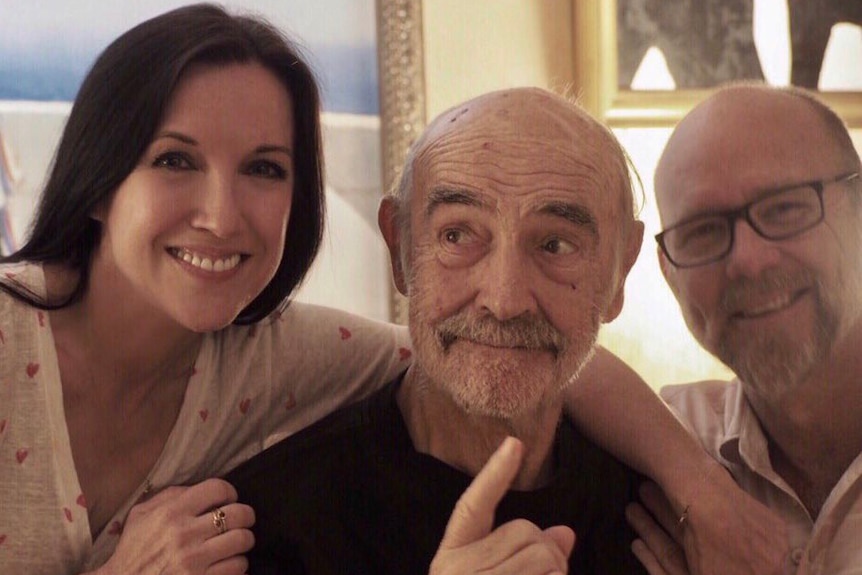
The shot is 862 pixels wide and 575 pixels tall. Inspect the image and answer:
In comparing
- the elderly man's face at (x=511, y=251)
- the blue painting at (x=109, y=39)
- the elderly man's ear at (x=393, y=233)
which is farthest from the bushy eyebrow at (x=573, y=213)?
the blue painting at (x=109, y=39)

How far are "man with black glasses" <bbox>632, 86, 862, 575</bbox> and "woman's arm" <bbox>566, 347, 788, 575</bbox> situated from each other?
0.16 meters

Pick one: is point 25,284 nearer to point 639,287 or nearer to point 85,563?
point 85,563

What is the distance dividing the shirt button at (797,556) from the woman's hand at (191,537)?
74cm

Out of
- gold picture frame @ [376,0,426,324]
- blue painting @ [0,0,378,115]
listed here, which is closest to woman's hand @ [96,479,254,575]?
blue painting @ [0,0,378,115]

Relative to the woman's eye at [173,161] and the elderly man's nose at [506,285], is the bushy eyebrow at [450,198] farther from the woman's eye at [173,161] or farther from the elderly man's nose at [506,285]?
the woman's eye at [173,161]

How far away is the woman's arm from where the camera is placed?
1279 mm

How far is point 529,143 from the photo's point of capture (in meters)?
1.21

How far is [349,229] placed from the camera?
2.61m

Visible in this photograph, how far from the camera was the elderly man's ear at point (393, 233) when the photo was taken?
1326 millimetres

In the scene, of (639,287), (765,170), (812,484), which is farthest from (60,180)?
(639,287)

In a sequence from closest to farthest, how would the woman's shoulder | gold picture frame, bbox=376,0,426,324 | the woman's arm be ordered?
the woman's arm, the woman's shoulder, gold picture frame, bbox=376,0,426,324

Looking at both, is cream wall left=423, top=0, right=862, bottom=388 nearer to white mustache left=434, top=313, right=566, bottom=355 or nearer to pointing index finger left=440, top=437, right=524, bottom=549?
white mustache left=434, top=313, right=566, bottom=355

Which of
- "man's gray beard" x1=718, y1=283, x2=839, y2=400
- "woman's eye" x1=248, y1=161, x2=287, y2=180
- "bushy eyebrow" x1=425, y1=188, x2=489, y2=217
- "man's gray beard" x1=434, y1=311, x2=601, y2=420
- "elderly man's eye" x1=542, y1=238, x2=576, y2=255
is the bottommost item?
"man's gray beard" x1=718, y1=283, x2=839, y2=400

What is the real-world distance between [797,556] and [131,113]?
109cm
